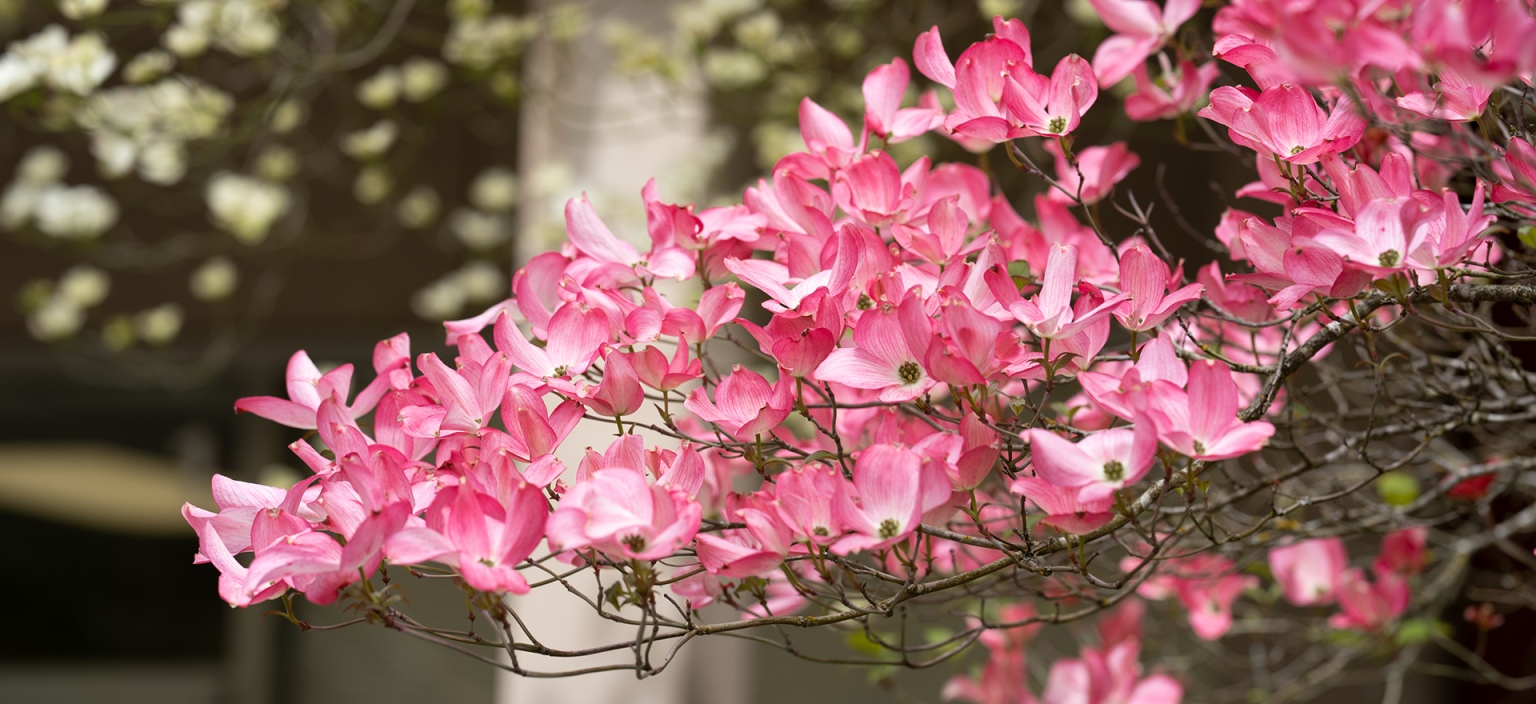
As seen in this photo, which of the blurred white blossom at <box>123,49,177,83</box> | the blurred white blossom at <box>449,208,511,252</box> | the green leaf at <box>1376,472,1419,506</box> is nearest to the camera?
the green leaf at <box>1376,472,1419,506</box>

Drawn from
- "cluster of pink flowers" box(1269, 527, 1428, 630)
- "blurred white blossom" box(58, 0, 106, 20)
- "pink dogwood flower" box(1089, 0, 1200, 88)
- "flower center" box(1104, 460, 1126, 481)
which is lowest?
"cluster of pink flowers" box(1269, 527, 1428, 630)

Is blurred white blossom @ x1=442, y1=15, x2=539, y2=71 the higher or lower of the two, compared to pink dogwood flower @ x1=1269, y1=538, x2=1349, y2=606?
higher

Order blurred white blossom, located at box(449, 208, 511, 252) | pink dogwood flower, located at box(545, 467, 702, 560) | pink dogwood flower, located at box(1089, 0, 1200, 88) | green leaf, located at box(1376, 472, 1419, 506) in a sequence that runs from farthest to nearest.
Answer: blurred white blossom, located at box(449, 208, 511, 252)
green leaf, located at box(1376, 472, 1419, 506)
pink dogwood flower, located at box(1089, 0, 1200, 88)
pink dogwood flower, located at box(545, 467, 702, 560)

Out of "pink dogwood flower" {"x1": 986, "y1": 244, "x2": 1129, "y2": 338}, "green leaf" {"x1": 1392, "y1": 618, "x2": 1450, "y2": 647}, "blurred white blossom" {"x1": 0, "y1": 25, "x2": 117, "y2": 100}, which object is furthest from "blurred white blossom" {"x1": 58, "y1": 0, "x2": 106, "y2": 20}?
"green leaf" {"x1": 1392, "y1": 618, "x2": 1450, "y2": 647}

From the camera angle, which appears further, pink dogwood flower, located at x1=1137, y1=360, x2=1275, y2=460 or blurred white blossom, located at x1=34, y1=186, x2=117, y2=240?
blurred white blossom, located at x1=34, y1=186, x2=117, y2=240

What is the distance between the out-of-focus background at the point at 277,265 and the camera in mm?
1736

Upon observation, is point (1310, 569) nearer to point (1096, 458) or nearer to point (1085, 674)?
point (1085, 674)

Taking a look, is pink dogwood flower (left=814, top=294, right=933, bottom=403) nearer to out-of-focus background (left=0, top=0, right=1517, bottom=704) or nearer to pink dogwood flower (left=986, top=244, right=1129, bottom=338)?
pink dogwood flower (left=986, top=244, right=1129, bottom=338)

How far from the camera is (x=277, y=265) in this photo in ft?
8.93

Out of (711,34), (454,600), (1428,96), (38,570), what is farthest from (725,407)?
(38,570)

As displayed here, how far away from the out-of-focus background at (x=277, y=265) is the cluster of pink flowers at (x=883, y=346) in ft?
3.56

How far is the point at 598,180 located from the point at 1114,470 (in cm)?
127

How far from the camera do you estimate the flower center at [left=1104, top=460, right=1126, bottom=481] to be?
44 centimetres

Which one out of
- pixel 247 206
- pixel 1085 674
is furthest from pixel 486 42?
pixel 1085 674
